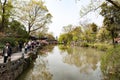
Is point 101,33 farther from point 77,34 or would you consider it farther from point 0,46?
point 0,46

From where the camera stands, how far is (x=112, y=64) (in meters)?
13.7

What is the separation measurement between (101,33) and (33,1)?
18.7m

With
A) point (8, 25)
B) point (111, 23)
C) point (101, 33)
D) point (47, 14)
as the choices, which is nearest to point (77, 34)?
point (101, 33)

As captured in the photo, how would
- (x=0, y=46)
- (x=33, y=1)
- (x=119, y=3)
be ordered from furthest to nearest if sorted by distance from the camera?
(x=33, y=1) → (x=0, y=46) → (x=119, y=3)

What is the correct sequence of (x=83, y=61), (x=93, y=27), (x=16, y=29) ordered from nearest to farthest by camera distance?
(x=83, y=61), (x=16, y=29), (x=93, y=27)

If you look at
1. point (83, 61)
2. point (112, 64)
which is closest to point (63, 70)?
point (112, 64)

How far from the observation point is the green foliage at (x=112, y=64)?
43.9 ft

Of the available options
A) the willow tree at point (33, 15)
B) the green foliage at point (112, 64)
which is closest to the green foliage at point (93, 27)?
the willow tree at point (33, 15)

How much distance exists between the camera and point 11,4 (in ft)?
97.7

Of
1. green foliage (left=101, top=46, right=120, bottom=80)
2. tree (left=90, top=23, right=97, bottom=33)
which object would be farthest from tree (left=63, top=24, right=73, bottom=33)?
green foliage (left=101, top=46, right=120, bottom=80)

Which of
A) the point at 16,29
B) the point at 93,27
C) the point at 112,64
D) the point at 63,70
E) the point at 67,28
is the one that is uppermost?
the point at 67,28

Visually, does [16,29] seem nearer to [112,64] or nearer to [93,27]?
[112,64]

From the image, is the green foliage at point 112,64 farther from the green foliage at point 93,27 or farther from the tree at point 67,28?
the tree at point 67,28

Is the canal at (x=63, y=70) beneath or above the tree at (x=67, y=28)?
beneath
